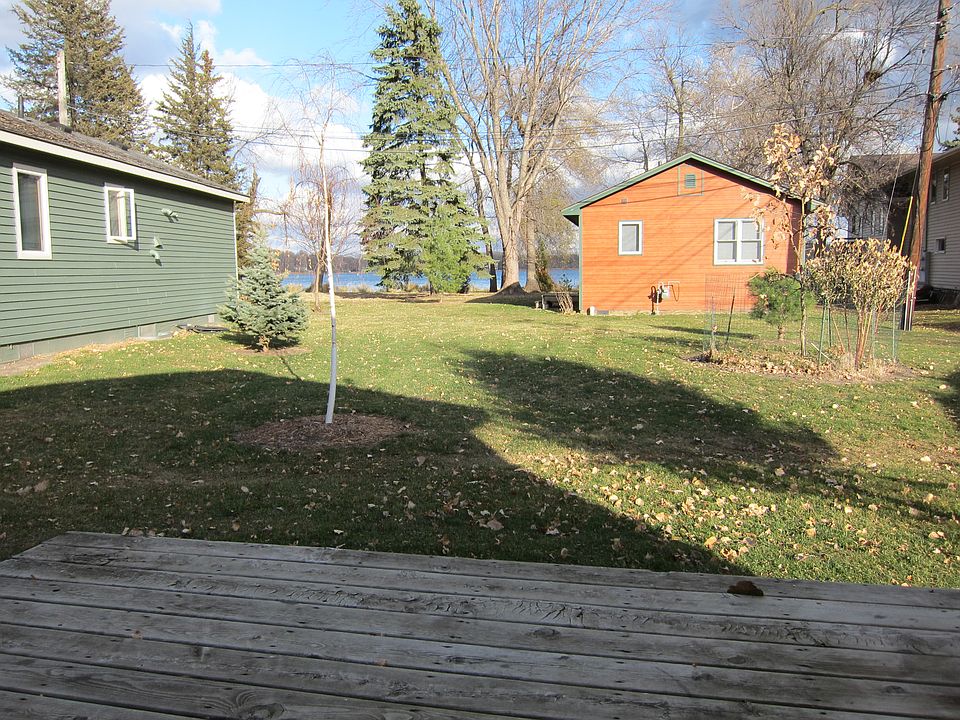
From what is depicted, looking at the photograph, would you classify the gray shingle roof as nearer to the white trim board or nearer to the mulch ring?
the white trim board

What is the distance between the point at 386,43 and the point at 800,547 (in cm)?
3455

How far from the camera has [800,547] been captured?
4.21 meters

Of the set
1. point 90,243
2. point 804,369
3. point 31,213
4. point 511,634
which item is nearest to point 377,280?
point 90,243

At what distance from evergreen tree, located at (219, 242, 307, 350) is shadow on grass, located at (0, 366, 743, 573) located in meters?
4.03

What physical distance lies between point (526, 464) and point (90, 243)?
1071cm

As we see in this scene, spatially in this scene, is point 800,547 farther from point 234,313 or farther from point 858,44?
point 858,44

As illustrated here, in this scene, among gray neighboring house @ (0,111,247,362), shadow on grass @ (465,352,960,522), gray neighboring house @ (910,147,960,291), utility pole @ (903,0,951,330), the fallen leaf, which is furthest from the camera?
gray neighboring house @ (910,147,960,291)

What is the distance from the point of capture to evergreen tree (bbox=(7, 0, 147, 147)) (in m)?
33.2

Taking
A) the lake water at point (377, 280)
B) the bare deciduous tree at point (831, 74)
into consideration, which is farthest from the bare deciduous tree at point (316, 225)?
the bare deciduous tree at point (831, 74)

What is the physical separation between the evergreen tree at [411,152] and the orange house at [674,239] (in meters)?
11.3

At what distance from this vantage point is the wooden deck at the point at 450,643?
66.6 inches

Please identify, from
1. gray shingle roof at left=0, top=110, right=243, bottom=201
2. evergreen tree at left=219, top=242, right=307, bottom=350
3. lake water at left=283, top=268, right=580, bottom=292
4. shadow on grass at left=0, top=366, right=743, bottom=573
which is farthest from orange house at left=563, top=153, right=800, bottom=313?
shadow on grass at left=0, top=366, right=743, bottom=573

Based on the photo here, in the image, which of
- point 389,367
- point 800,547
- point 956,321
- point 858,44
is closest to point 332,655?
point 800,547

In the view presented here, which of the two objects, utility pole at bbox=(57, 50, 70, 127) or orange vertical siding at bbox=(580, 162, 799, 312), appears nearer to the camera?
utility pole at bbox=(57, 50, 70, 127)
